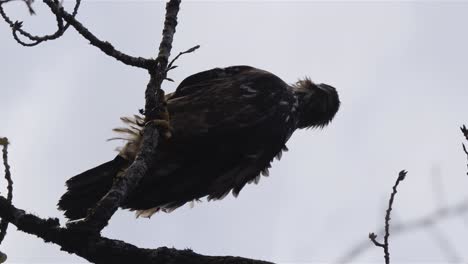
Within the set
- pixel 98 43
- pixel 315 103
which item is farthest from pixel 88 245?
pixel 315 103

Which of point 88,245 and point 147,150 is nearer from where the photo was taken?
point 88,245

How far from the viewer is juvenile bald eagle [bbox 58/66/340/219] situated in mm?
4688

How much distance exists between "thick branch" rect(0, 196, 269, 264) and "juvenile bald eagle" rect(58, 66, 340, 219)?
4.95 ft

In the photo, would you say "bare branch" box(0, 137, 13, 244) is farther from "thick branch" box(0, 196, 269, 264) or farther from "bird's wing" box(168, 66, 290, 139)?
"bird's wing" box(168, 66, 290, 139)

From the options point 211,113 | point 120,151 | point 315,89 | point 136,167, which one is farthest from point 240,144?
point 136,167

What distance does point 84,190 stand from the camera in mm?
4559

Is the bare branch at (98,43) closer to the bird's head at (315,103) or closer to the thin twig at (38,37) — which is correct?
the thin twig at (38,37)

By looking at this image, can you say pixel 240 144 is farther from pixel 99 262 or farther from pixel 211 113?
pixel 99 262

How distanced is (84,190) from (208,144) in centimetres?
91

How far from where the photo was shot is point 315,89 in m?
6.26

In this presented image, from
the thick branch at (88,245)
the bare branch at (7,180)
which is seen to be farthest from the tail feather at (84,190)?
the thick branch at (88,245)

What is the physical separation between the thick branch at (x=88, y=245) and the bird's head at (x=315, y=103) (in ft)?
10.2

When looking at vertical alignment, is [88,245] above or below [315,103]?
below

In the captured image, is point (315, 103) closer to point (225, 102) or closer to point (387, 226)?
point (225, 102)
